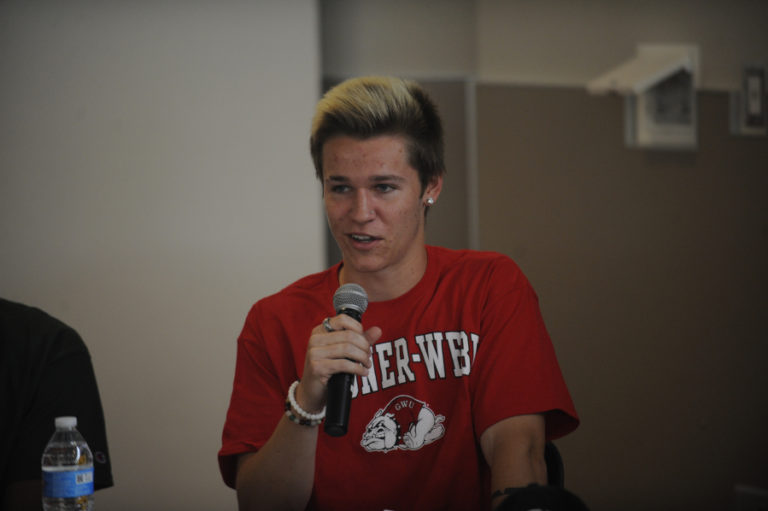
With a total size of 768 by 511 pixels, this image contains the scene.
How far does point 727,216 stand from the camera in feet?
8.75

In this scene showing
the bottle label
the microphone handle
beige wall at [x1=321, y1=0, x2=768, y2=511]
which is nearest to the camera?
Result: the microphone handle

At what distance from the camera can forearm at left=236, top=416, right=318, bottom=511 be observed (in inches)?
53.4

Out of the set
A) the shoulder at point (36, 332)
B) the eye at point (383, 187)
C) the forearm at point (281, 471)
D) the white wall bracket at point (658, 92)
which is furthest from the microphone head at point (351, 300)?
the white wall bracket at point (658, 92)

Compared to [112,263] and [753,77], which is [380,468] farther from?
[753,77]

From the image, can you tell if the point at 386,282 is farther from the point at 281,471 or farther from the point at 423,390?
the point at 281,471

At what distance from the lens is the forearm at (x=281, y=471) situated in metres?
1.36

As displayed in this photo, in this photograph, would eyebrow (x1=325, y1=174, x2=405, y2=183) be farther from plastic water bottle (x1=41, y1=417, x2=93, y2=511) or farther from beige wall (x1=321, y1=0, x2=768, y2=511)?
beige wall (x1=321, y1=0, x2=768, y2=511)

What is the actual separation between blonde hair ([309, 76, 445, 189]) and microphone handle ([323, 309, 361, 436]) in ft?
2.04

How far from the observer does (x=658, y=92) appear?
8.57 ft

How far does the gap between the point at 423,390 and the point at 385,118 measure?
0.58 m

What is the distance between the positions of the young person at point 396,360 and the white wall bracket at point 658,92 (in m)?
1.18

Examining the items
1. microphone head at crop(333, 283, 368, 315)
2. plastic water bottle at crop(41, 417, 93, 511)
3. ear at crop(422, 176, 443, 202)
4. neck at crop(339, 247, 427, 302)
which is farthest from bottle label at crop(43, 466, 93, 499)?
ear at crop(422, 176, 443, 202)

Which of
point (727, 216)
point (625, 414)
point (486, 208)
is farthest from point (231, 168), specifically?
point (727, 216)

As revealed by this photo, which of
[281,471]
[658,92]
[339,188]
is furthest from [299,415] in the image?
[658,92]
